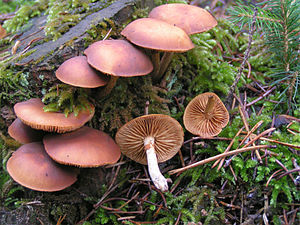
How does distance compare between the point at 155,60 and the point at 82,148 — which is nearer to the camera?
the point at 82,148

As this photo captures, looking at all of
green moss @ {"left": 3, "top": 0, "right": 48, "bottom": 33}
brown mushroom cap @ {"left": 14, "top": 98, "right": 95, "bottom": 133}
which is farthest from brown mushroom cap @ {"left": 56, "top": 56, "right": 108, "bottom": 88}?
green moss @ {"left": 3, "top": 0, "right": 48, "bottom": 33}

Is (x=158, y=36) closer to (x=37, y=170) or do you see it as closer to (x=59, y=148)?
(x=59, y=148)

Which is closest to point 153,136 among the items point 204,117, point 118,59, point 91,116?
point 204,117

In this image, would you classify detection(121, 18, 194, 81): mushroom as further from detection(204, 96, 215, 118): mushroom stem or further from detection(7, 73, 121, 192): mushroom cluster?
detection(204, 96, 215, 118): mushroom stem

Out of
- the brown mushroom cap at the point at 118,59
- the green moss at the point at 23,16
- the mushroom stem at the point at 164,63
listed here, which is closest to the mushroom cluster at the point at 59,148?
the brown mushroom cap at the point at 118,59

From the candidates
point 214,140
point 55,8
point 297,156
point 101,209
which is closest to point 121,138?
point 101,209

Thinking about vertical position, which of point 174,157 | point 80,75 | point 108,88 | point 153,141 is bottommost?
point 174,157

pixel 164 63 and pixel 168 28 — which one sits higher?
pixel 168 28
